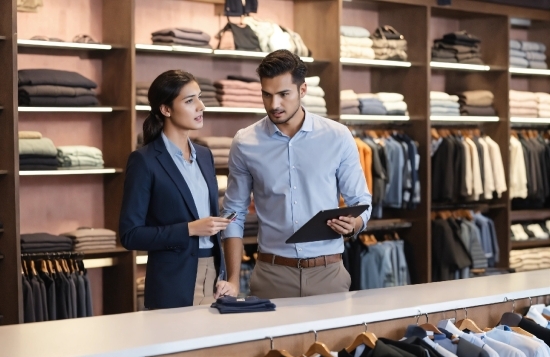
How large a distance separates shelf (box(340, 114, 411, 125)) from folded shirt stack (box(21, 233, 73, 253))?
Result: 2290 mm

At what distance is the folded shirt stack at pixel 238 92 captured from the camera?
5.90 meters

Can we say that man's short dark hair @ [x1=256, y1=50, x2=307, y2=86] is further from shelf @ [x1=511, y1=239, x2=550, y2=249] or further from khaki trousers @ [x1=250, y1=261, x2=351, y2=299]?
shelf @ [x1=511, y1=239, x2=550, y2=249]

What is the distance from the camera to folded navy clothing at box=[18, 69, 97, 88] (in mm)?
5141

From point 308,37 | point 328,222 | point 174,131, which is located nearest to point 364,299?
point 328,222

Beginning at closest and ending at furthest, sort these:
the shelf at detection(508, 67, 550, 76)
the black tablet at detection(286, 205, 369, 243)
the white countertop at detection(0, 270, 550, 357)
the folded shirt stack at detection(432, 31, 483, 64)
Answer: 1. the white countertop at detection(0, 270, 550, 357)
2. the black tablet at detection(286, 205, 369, 243)
3. the folded shirt stack at detection(432, 31, 483, 64)
4. the shelf at detection(508, 67, 550, 76)

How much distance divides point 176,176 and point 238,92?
8.59 feet

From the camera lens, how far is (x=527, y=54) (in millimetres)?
7602

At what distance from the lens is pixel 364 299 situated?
295 centimetres

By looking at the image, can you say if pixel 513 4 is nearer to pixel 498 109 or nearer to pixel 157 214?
pixel 498 109

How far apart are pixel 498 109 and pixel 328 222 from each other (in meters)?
4.60

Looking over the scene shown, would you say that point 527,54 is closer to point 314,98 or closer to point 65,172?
point 314,98

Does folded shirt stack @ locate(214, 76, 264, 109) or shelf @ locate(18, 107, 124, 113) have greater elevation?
folded shirt stack @ locate(214, 76, 264, 109)

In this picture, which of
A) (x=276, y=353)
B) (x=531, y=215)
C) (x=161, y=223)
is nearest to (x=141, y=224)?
(x=161, y=223)

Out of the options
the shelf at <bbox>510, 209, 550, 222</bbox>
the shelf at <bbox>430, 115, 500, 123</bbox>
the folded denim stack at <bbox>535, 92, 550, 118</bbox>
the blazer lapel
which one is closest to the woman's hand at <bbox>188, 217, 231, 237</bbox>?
the blazer lapel
